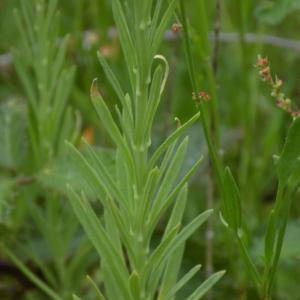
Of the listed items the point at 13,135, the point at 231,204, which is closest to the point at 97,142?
the point at 13,135

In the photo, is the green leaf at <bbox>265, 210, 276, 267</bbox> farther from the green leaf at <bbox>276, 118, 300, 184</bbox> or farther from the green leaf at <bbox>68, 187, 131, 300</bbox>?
the green leaf at <bbox>68, 187, 131, 300</bbox>

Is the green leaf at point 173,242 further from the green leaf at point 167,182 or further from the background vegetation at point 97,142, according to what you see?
the background vegetation at point 97,142

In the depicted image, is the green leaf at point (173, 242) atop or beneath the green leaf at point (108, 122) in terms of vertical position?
beneath

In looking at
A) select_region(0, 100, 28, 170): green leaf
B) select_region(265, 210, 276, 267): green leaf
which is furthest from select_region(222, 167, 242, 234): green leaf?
select_region(0, 100, 28, 170): green leaf

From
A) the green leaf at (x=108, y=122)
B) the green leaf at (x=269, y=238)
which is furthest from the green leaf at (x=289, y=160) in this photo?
the green leaf at (x=108, y=122)

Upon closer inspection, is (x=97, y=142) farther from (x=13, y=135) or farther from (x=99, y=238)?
(x=99, y=238)

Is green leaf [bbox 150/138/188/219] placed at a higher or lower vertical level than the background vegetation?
higher

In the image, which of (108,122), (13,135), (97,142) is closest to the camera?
(108,122)

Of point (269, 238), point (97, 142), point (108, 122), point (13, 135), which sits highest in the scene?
point (108, 122)

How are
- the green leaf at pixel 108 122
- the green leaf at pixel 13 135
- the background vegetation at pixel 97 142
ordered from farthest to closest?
the green leaf at pixel 13 135, the background vegetation at pixel 97 142, the green leaf at pixel 108 122
